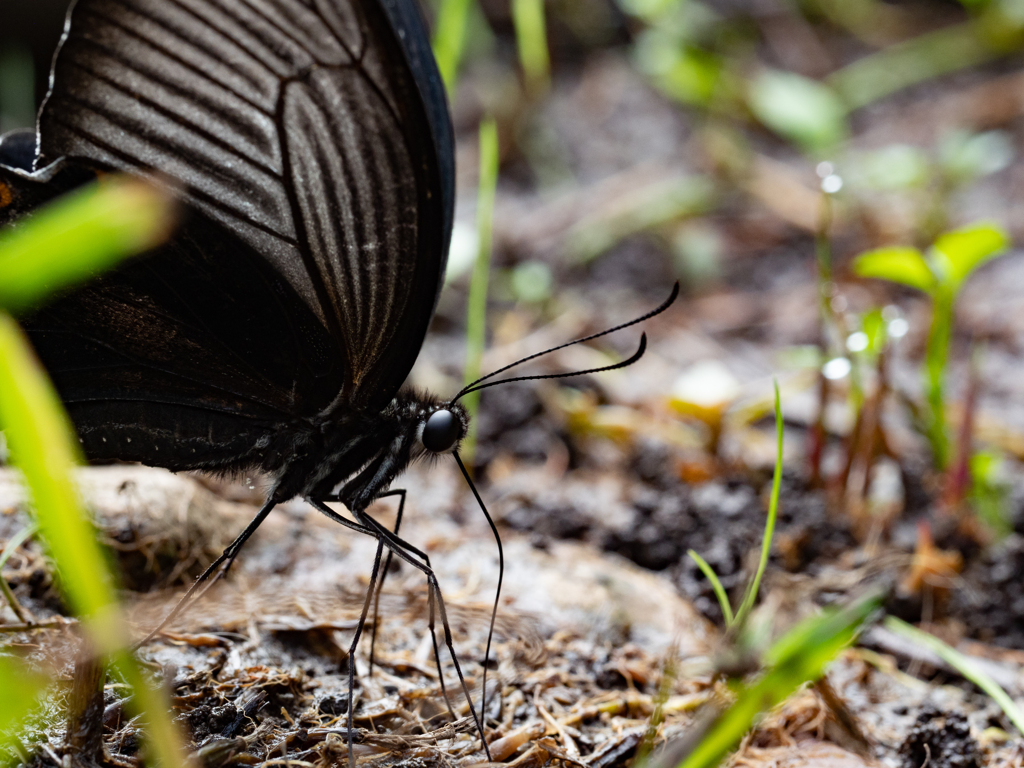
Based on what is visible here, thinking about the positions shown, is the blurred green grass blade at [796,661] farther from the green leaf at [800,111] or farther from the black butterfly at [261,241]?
the green leaf at [800,111]

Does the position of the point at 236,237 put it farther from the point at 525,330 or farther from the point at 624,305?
the point at 624,305

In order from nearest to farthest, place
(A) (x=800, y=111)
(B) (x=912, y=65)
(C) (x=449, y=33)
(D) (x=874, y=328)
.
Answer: (D) (x=874, y=328) → (C) (x=449, y=33) → (A) (x=800, y=111) → (B) (x=912, y=65)

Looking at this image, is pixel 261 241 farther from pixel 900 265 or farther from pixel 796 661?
pixel 900 265

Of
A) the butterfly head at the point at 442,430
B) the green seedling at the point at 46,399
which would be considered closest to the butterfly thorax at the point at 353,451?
the butterfly head at the point at 442,430

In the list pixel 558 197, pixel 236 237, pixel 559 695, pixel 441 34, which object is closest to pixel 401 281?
pixel 236 237

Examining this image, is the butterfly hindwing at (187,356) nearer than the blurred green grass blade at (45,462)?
No

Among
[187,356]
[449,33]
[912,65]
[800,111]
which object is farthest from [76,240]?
[912,65]

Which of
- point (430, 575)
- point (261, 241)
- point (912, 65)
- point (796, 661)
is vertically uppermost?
point (912, 65)
